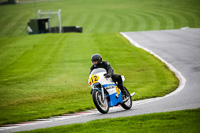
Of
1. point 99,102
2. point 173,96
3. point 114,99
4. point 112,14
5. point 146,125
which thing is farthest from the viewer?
point 112,14

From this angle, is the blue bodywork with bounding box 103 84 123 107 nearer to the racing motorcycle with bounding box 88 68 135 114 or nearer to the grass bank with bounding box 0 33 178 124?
the racing motorcycle with bounding box 88 68 135 114

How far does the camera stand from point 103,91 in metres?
10.7

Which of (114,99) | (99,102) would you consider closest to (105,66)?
(114,99)

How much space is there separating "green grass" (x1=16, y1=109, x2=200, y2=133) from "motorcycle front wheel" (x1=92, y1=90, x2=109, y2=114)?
3.04ft

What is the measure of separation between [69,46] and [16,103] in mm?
18954

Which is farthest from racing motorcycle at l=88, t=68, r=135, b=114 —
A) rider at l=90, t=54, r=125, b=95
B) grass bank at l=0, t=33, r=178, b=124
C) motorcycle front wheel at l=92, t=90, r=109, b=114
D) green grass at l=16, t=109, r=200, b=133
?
grass bank at l=0, t=33, r=178, b=124

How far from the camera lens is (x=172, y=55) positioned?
2462 cm

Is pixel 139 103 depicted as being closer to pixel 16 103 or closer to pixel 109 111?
pixel 109 111

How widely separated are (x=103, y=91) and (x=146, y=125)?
233cm

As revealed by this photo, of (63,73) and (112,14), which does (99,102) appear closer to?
(63,73)

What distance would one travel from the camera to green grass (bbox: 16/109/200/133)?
8281 mm

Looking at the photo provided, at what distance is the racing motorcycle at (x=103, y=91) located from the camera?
34.6ft

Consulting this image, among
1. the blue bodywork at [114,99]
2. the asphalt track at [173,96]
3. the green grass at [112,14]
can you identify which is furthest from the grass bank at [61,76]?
the green grass at [112,14]

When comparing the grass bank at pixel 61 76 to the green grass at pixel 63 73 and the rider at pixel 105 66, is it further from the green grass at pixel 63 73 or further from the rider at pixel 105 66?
the rider at pixel 105 66
